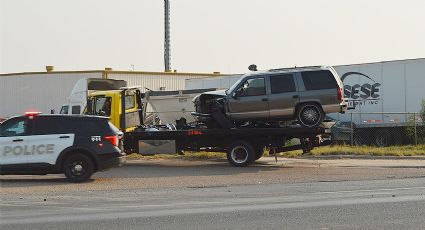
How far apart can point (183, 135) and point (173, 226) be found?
35.7 ft

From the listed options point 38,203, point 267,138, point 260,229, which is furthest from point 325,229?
point 267,138

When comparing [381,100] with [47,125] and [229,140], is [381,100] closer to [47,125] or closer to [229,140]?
[229,140]

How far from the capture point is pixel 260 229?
28.5ft

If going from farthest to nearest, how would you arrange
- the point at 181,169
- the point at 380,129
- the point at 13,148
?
1. the point at 380,129
2. the point at 181,169
3. the point at 13,148

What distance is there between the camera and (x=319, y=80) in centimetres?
1847

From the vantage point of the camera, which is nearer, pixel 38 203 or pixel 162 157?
pixel 38 203

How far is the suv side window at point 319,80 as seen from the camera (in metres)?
18.4

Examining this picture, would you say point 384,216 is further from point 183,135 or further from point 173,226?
point 183,135

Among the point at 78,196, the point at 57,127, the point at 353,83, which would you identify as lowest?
the point at 78,196

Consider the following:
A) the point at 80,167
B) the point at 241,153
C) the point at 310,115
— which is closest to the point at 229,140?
the point at 241,153

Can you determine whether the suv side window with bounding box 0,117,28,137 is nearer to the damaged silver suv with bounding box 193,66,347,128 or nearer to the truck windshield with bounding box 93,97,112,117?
the truck windshield with bounding box 93,97,112,117

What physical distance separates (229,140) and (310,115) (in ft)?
9.02

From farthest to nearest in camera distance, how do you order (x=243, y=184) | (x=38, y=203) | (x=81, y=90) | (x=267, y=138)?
(x=81, y=90)
(x=267, y=138)
(x=243, y=184)
(x=38, y=203)

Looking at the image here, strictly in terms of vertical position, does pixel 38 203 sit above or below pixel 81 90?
below
